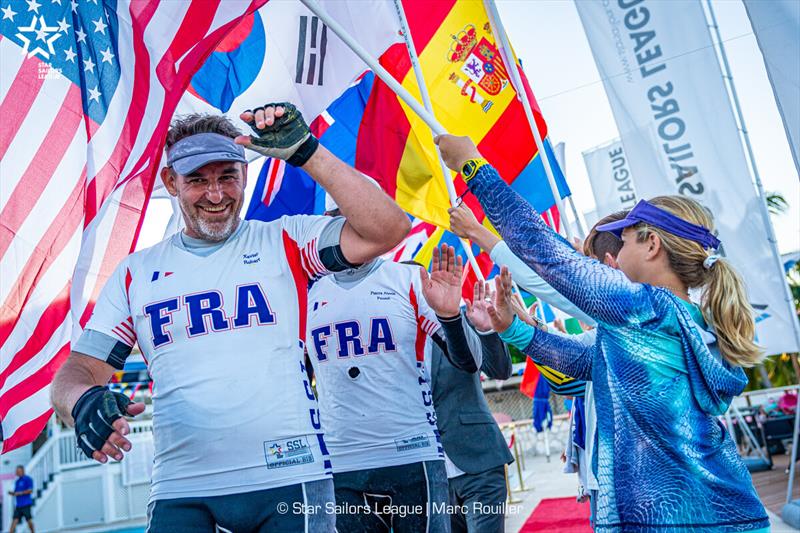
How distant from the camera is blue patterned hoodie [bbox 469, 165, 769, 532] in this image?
2348 mm

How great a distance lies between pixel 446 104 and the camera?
241 inches

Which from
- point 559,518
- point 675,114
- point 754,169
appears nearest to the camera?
point 675,114

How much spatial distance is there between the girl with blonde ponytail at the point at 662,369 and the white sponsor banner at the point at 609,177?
8.57 metres

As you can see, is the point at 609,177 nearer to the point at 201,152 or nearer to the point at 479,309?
the point at 479,309

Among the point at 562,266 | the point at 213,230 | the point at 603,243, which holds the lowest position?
the point at 562,266

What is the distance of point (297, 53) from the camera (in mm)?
5504

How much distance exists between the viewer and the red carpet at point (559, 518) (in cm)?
926

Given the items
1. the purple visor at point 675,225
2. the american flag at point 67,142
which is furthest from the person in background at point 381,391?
the american flag at point 67,142

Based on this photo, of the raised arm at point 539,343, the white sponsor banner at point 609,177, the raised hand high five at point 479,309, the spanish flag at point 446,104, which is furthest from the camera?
the white sponsor banner at point 609,177

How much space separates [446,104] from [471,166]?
3380mm

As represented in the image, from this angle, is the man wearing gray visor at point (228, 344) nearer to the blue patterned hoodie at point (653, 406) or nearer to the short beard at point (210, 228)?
the short beard at point (210, 228)

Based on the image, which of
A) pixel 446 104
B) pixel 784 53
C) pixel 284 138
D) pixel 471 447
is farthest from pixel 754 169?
pixel 284 138

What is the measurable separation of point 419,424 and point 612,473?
1.67m

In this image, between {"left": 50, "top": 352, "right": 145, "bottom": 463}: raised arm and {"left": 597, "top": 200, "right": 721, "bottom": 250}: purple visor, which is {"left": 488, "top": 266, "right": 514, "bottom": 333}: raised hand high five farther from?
{"left": 50, "top": 352, "right": 145, "bottom": 463}: raised arm
